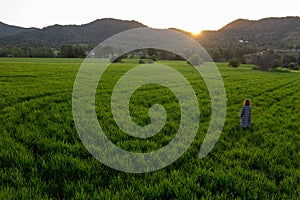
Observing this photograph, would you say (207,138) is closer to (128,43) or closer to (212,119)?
(212,119)

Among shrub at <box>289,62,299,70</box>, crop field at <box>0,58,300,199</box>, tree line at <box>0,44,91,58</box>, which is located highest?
tree line at <box>0,44,91,58</box>

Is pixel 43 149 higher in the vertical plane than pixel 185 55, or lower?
lower

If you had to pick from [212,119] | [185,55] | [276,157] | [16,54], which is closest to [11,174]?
[276,157]

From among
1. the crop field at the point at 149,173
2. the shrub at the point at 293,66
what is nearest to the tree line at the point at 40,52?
the shrub at the point at 293,66

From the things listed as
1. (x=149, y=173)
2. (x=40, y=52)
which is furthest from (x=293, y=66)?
(x=149, y=173)

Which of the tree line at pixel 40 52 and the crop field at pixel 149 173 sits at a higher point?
the tree line at pixel 40 52

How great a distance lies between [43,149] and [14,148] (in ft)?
2.28

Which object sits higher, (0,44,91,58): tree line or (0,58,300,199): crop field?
(0,44,91,58): tree line

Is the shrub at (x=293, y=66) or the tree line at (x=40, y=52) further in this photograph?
the tree line at (x=40, y=52)

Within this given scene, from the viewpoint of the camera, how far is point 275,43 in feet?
625

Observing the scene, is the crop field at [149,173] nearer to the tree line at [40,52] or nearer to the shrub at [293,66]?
the shrub at [293,66]

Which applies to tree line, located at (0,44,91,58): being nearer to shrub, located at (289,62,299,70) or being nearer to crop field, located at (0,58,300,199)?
shrub, located at (289,62,299,70)

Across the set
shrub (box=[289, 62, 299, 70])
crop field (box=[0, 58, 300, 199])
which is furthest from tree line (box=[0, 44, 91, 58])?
crop field (box=[0, 58, 300, 199])

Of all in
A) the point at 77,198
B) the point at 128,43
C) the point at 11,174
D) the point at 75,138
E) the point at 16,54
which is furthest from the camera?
the point at 128,43
